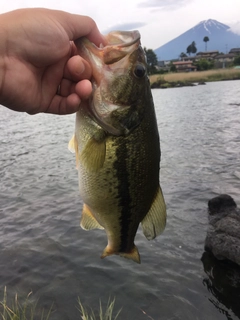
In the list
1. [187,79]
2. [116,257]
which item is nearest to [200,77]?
[187,79]

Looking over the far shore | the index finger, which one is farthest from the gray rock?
the far shore

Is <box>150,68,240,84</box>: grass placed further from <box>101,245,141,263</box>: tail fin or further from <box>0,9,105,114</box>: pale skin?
<box>0,9,105,114</box>: pale skin

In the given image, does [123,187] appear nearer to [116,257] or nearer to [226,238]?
[226,238]

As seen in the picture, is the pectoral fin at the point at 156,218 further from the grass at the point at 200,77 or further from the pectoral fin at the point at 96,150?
the grass at the point at 200,77

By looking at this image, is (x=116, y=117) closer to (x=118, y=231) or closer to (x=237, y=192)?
(x=118, y=231)

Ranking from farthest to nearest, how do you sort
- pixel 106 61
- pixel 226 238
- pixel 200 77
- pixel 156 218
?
pixel 200 77 < pixel 226 238 < pixel 156 218 < pixel 106 61

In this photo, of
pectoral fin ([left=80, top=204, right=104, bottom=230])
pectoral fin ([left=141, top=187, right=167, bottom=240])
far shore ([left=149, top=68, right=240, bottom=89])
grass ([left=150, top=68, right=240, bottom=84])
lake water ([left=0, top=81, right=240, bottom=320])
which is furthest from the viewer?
grass ([left=150, top=68, right=240, bottom=84])

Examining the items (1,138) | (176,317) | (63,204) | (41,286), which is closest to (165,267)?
(176,317)
